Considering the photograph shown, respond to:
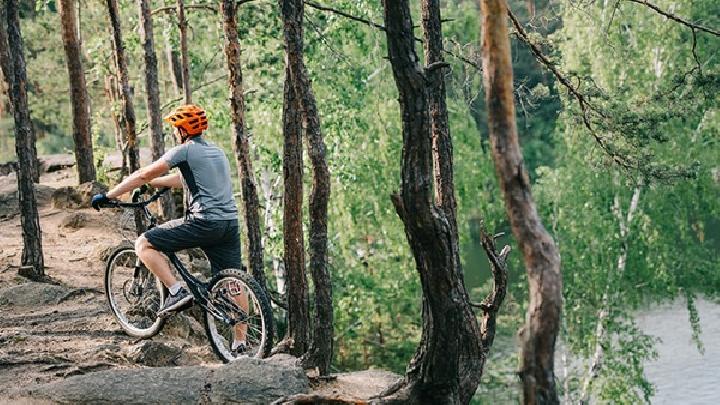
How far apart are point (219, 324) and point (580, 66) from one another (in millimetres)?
18854

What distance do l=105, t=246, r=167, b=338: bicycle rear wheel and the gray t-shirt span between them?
1.20 metres

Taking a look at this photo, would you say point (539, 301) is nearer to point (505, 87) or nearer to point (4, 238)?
point (505, 87)

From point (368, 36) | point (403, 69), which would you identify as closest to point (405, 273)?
point (368, 36)

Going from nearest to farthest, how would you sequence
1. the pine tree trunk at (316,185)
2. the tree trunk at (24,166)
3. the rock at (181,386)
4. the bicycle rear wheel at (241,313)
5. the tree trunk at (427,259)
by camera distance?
the tree trunk at (427,259), the rock at (181,386), the bicycle rear wheel at (241,313), the pine tree trunk at (316,185), the tree trunk at (24,166)

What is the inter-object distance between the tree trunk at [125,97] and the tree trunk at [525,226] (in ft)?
21.0

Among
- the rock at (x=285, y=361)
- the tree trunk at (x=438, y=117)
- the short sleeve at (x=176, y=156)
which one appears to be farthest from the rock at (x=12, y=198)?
the rock at (x=285, y=361)

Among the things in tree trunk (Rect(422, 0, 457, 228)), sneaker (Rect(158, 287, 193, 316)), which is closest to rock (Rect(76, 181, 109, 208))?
tree trunk (Rect(422, 0, 457, 228))

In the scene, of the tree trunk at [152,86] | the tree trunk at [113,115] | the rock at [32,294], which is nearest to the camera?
the rock at [32,294]

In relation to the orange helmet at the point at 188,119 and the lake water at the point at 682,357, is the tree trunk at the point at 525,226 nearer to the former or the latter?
the orange helmet at the point at 188,119

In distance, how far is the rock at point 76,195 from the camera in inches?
645

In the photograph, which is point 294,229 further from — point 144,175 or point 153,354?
point 144,175

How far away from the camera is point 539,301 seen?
5.79 meters

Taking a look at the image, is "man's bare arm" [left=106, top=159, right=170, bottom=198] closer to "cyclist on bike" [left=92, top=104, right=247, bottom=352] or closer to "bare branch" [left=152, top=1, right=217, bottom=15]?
"cyclist on bike" [left=92, top=104, right=247, bottom=352]

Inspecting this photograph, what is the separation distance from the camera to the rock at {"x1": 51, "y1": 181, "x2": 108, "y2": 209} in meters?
16.4
